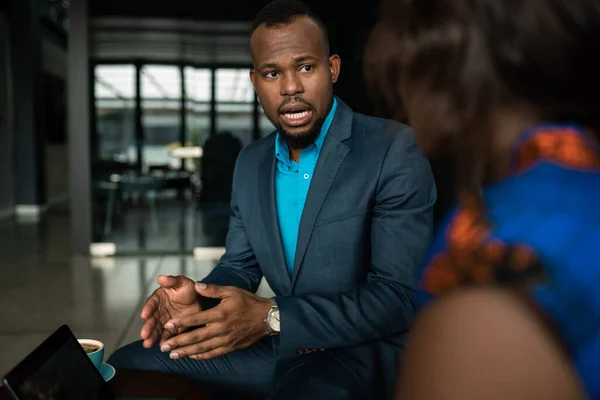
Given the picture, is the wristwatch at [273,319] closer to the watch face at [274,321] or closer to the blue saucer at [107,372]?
the watch face at [274,321]

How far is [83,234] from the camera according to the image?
595 centimetres

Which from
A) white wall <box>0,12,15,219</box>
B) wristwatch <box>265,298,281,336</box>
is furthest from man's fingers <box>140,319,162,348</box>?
white wall <box>0,12,15,219</box>

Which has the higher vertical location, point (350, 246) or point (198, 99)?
point (198, 99)

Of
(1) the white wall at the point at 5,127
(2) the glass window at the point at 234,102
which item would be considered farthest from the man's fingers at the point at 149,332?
(1) the white wall at the point at 5,127

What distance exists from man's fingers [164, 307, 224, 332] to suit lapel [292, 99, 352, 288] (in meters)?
0.34

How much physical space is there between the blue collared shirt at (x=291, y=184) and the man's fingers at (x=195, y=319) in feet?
1.24

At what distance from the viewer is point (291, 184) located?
5.65ft

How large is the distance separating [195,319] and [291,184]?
23.0 inches

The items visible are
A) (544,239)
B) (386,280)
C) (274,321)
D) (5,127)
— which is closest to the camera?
(544,239)

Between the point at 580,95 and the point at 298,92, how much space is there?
1.21 meters

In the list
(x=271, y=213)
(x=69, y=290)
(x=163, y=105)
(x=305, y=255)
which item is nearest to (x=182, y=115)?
(x=163, y=105)

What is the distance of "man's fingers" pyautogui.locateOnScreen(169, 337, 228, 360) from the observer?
4.12ft

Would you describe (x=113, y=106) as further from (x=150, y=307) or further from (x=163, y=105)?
(x=150, y=307)

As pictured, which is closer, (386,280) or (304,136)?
(386,280)
